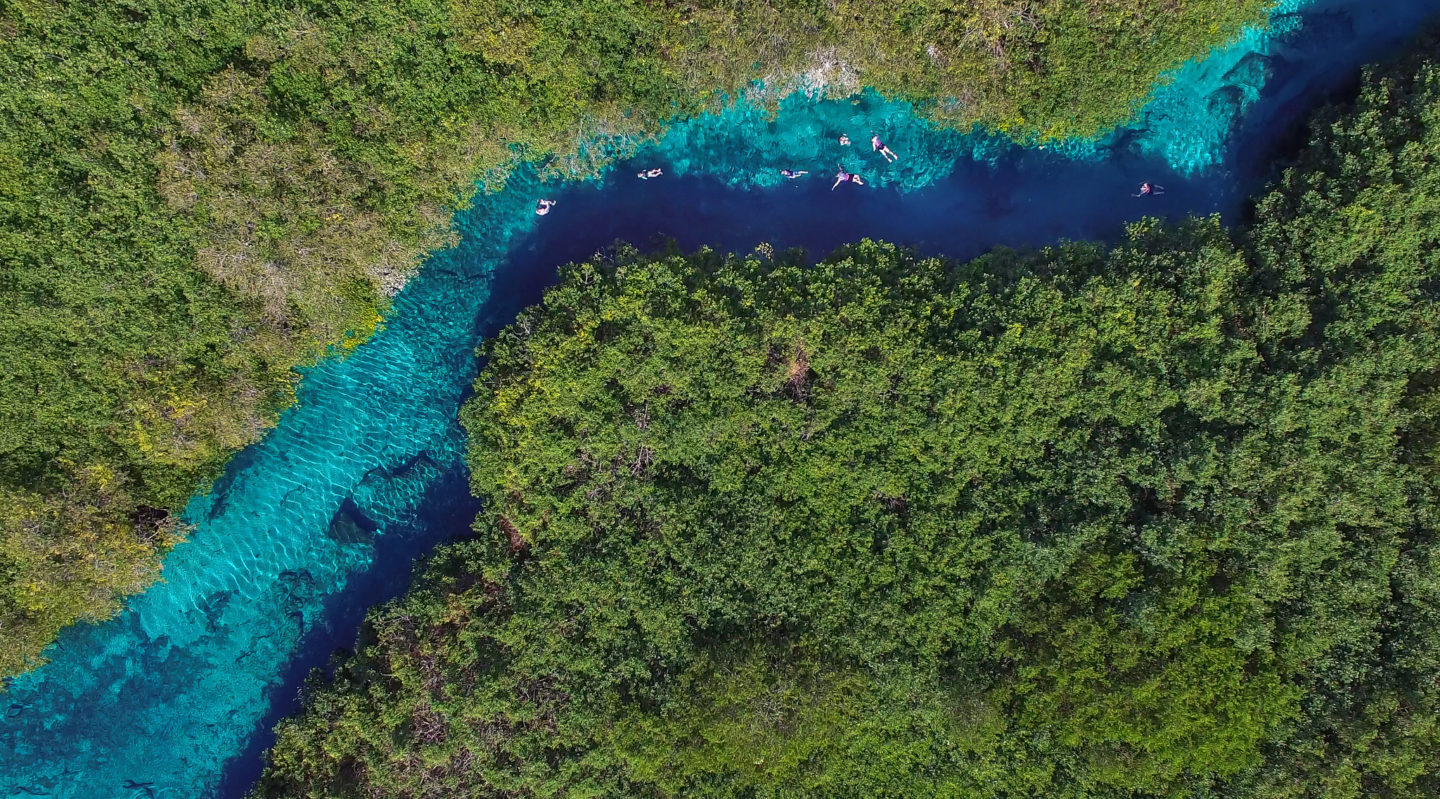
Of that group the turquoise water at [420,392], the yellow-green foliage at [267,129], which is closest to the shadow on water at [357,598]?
the turquoise water at [420,392]

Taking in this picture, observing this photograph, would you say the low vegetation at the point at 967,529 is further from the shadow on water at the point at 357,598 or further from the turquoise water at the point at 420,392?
the turquoise water at the point at 420,392

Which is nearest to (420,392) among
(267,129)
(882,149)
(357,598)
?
(357,598)

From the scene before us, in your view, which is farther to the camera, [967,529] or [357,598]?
[357,598]

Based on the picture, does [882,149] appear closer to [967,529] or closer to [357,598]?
[967,529]

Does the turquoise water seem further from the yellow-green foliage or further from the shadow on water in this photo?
the yellow-green foliage

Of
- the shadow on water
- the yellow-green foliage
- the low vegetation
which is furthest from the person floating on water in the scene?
the shadow on water

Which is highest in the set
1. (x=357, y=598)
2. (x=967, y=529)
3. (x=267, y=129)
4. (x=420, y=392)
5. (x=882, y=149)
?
(x=882, y=149)
